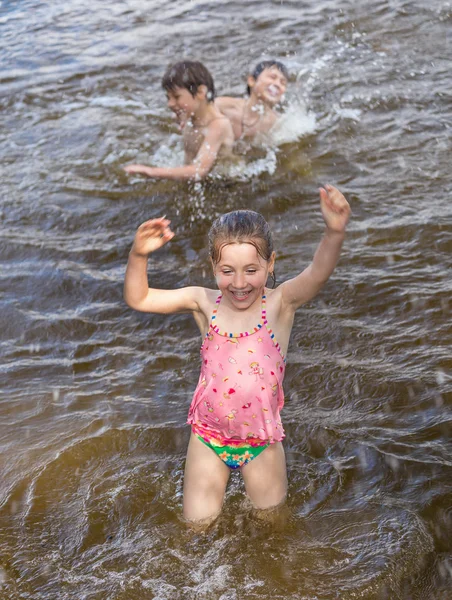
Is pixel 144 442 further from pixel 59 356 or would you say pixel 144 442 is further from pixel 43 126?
pixel 43 126

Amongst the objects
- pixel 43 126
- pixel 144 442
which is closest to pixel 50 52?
pixel 43 126


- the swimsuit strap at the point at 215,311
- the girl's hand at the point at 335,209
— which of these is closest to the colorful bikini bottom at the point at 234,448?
the swimsuit strap at the point at 215,311

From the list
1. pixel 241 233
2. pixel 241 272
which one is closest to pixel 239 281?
pixel 241 272

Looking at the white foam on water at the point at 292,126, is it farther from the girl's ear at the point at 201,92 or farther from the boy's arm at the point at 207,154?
the girl's ear at the point at 201,92

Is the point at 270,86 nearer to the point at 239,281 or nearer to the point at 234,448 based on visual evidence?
the point at 239,281

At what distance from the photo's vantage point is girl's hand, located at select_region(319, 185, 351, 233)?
3188 millimetres

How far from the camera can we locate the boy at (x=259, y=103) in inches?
302

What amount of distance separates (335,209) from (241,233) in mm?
388

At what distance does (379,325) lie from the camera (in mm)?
5012

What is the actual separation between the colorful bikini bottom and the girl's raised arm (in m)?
0.55

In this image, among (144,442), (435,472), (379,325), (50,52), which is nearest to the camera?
(435,472)

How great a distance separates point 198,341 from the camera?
5090 millimetres

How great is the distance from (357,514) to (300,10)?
9.29 meters

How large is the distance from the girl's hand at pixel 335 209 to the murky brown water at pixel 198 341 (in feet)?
4.41
